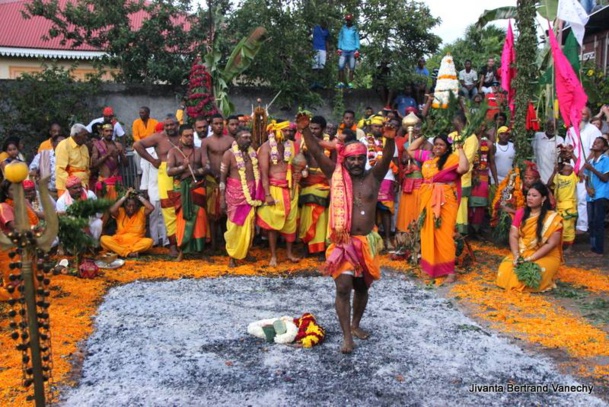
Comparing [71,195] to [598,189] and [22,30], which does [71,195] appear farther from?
[22,30]

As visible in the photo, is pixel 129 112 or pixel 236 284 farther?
pixel 129 112

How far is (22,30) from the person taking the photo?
2178cm

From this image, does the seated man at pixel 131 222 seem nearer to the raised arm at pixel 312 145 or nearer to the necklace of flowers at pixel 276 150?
the necklace of flowers at pixel 276 150

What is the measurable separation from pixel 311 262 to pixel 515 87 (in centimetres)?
434

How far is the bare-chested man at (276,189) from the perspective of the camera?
8297 mm

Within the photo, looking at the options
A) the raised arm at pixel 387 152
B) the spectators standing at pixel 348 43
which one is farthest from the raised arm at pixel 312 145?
the spectators standing at pixel 348 43

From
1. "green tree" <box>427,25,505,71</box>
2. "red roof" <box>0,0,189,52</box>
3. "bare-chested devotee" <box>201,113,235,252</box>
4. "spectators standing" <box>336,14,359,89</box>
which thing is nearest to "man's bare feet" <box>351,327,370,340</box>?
"bare-chested devotee" <box>201,113,235,252</box>

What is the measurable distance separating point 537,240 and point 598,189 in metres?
2.79

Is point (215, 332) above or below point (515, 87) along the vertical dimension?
below

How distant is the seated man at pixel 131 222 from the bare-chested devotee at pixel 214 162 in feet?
3.14

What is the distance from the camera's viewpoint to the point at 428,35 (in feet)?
44.7

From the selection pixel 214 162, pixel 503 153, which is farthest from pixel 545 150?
pixel 214 162

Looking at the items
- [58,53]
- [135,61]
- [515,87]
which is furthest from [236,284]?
[58,53]

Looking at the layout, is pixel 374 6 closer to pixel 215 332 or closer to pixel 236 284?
pixel 236 284
